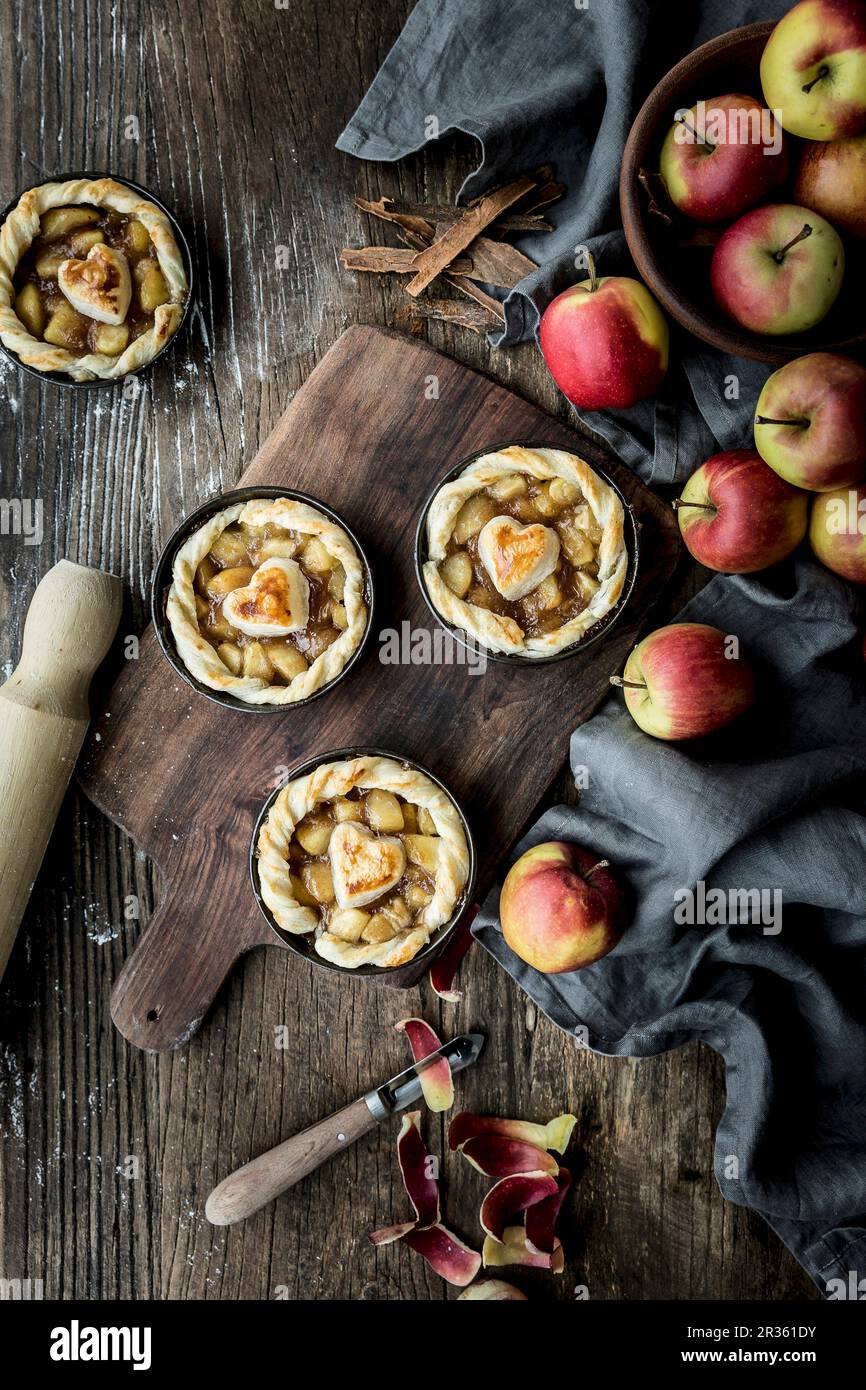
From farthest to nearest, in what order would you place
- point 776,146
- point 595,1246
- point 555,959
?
point 595,1246, point 555,959, point 776,146

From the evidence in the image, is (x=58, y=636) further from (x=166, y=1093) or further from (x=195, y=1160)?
(x=195, y=1160)

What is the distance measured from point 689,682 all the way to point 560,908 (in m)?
0.57

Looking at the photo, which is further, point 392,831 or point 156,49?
point 156,49

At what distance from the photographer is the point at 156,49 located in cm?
258

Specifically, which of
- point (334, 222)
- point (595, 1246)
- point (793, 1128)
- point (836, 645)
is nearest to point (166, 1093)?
point (595, 1246)

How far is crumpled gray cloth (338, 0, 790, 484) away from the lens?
239 centimetres

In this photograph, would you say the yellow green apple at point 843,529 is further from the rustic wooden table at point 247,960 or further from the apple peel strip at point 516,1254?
the apple peel strip at point 516,1254

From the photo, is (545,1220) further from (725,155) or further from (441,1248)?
(725,155)

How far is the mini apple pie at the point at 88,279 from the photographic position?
2.39 meters

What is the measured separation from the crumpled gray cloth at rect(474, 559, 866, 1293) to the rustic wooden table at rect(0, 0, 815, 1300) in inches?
7.0

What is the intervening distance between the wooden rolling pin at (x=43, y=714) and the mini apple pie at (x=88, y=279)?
522 mm

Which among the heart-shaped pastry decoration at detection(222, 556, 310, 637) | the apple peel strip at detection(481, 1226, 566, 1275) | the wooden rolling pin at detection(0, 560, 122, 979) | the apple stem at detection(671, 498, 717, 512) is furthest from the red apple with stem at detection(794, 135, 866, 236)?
the apple peel strip at detection(481, 1226, 566, 1275)

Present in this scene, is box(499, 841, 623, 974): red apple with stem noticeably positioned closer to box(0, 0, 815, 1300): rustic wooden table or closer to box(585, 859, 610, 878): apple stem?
box(585, 859, 610, 878): apple stem

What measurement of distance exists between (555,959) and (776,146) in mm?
1788
